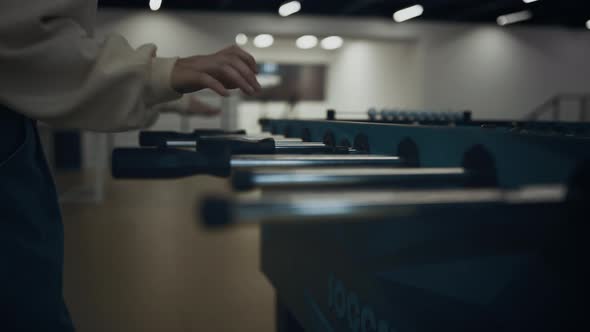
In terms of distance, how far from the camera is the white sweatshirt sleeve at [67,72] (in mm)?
660

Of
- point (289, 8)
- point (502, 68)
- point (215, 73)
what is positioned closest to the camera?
point (215, 73)

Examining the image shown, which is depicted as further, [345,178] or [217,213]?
[345,178]

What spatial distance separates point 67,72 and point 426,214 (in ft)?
1.78

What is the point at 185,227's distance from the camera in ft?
11.3

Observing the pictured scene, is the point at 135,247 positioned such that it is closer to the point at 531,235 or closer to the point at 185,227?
the point at 185,227

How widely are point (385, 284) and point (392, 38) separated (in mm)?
8221

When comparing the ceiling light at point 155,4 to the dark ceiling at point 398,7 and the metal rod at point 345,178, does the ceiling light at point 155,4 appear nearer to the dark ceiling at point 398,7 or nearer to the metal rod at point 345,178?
the dark ceiling at point 398,7

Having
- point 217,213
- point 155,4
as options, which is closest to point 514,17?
point 155,4

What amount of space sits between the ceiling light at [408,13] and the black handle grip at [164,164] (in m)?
7.64

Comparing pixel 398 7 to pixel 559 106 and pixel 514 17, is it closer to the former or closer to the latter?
pixel 514 17

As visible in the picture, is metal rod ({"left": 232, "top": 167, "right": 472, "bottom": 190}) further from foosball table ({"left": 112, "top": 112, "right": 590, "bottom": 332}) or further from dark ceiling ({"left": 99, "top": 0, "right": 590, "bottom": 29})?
dark ceiling ({"left": 99, "top": 0, "right": 590, "bottom": 29})

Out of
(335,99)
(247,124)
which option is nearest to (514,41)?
(335,99)

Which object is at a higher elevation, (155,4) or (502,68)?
(155,4)

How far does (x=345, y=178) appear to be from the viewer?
645 mm
